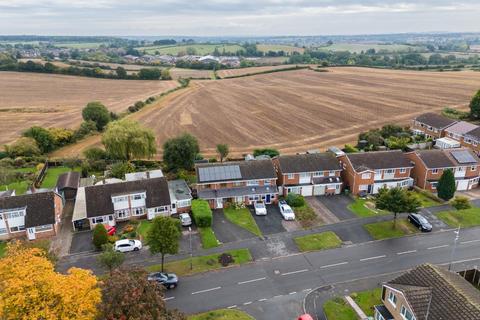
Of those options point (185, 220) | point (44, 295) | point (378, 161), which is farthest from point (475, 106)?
point (44, 295)

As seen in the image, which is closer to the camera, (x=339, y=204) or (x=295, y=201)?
(x=295, y=201)

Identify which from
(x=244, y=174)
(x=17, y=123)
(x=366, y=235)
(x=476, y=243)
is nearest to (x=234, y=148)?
(x=244, y=174)

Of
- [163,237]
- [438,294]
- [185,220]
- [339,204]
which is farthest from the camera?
[339,204]

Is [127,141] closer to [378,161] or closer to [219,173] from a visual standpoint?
[219,173]

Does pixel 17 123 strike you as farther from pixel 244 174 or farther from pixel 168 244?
pixel 168 244

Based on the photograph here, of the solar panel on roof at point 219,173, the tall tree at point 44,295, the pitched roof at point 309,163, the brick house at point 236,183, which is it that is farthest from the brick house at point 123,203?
the tall tree at point 44,295

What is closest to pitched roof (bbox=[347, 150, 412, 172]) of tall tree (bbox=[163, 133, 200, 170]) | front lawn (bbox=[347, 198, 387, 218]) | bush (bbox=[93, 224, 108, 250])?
front lawn (bbox=[347, 198, 387, 218])

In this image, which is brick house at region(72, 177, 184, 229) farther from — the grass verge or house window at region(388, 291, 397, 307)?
house window at region(388, 291, 397, 307)
